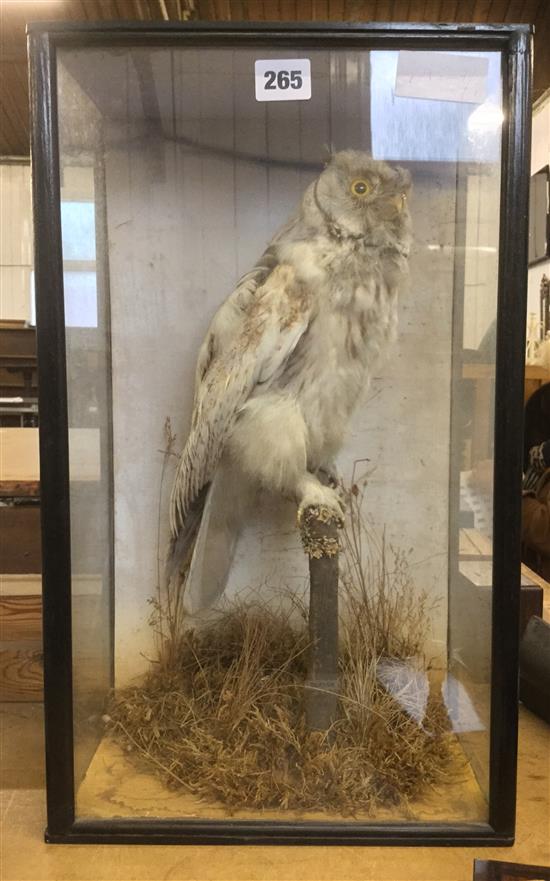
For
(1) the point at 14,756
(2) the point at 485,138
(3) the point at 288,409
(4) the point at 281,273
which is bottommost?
(1) the point at 14,756

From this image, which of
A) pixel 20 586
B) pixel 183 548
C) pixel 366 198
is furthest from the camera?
pixel 20 586

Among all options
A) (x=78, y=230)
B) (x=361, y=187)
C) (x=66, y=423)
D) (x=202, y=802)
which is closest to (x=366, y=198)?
(x=361, y=187)

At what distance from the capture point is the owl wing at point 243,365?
1.15 m

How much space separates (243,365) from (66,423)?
0.28 metres

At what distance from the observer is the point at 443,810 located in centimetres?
112

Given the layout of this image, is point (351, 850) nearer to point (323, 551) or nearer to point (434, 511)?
point (323, 551)

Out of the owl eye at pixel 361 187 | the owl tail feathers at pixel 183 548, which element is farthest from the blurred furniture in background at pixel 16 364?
the owl eye at pixel 361 187

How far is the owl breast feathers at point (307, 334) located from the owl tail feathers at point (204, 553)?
0.08m

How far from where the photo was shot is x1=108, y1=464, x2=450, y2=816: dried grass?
3.70 ft

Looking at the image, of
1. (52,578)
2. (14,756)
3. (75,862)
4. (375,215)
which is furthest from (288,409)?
(14,756)

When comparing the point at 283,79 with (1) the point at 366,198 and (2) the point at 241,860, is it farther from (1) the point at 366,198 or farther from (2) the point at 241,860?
(2) the point at 241,860

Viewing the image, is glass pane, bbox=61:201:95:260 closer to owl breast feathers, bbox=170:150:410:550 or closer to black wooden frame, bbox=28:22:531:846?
black wooden frame, bbox=28:22:531:846

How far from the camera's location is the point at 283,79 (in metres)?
1.05

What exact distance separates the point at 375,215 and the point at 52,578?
71 centimetres
